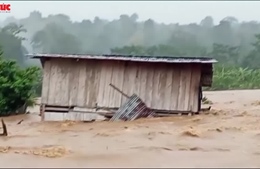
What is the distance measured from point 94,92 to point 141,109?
1374mm

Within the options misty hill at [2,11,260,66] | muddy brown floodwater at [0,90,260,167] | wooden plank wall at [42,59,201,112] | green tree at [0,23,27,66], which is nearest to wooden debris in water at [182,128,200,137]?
muddy brown floodwater at [0,90,260,167]

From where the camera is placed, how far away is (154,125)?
12727 millimetres

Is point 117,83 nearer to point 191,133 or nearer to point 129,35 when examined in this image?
point 191,133

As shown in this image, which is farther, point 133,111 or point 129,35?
point 129,35

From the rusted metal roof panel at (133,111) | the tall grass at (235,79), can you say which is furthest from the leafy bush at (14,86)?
the tall grass at (235,79)

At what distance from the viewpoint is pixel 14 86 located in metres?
17.8

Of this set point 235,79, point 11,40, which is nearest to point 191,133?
point 235,79

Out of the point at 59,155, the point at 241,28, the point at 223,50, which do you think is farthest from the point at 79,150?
the point at 241,28

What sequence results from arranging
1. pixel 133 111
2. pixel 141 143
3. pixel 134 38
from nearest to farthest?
1. pixel 141 143
2. pixel 133 111
3. pixel 134 38

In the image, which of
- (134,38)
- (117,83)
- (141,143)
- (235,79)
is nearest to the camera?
(141,143)

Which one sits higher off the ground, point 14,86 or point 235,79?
point 14,86

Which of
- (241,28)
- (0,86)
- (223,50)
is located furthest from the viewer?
(241,28)

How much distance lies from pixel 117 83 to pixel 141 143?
496 centimetres

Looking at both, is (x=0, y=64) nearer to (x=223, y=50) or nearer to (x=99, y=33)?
(x=223, y=50)
